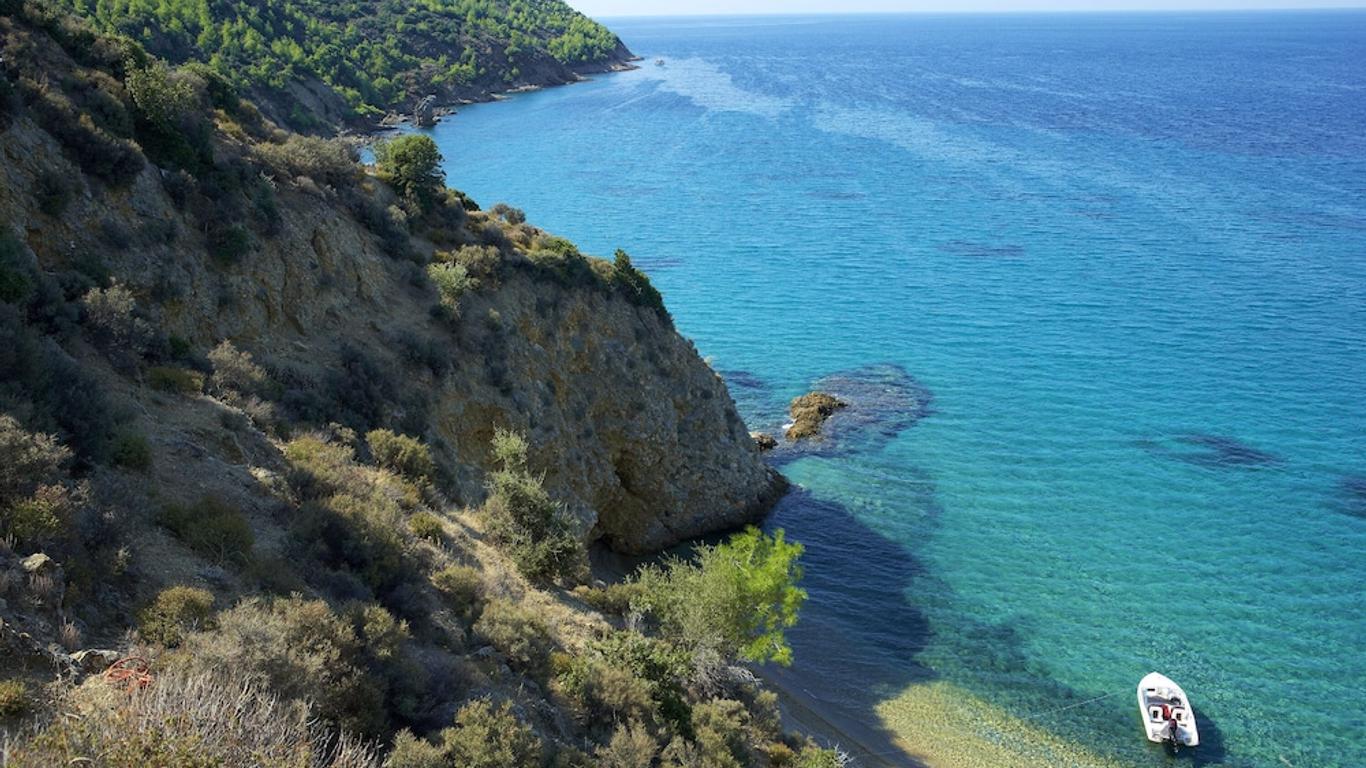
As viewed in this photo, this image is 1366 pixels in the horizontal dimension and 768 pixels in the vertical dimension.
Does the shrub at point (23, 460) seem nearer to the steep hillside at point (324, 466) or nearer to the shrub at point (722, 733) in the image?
the steep hillside at point (324, 466)

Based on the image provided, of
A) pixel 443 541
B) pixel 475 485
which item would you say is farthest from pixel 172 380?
pixel 475 485

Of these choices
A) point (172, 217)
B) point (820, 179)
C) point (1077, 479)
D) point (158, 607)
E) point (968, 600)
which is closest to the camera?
point (158, 607)

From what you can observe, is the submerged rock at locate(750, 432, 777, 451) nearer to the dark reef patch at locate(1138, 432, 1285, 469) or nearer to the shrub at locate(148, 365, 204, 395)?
the dark reef patch at locate(1138, 432, 1285, 469)

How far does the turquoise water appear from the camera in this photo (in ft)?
96.9

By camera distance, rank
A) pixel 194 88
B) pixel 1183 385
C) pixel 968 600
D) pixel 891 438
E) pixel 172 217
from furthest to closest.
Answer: pixel 1183 385 < pixel 891 438 < pixel 968 600 < pixel 194 88 < pixel 172 217

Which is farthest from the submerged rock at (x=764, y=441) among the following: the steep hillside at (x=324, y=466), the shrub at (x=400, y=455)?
the shrub at (x=400, y=455)

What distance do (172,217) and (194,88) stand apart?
6590mm

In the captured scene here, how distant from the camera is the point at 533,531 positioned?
22.8 metres

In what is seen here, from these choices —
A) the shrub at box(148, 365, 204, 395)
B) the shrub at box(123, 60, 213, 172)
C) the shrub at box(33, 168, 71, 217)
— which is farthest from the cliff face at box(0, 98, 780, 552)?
the shrub at box(123, 60, 213, 172)

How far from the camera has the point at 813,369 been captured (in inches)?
2037

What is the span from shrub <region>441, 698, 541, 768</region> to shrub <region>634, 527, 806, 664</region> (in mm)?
8576

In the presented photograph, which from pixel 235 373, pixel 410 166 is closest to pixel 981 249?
pixel 410 166

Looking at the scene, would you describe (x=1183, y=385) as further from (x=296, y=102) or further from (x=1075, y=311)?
(x=296, y=102)

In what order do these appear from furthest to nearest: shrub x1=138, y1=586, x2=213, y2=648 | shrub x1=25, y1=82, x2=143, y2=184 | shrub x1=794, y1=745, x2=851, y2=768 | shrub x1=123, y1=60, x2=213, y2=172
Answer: shrub x1=123, y1=60, x2=213, y2=172 → shrub x1=25, y1=82, x2=143, y2=184 → shrub x1=794, y1=745, x2=851, y2=768 → shrub x1=138, y1=586, x2=213, y2=648
